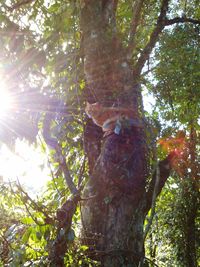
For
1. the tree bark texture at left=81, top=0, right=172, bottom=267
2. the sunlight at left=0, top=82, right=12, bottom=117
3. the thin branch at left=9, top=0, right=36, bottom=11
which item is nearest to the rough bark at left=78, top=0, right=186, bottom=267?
Result: the tree bark texture at left=81, top=0, right=172, bottom=267

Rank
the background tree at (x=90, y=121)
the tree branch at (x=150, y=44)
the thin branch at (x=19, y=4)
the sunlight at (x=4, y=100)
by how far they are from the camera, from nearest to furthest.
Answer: the background tree at (x=90, y=121), the tree branch at (x=150, y=44), the sunlight at (x=4, y=100), the thin branch at (x=19, y=4)

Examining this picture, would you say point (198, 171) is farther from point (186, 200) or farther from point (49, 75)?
point (49, 75)

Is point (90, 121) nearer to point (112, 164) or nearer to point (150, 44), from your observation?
point (112, 164)

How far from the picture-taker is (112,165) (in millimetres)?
3146

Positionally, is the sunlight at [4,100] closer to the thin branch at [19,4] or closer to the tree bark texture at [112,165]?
the tree bark texture at [112,165]

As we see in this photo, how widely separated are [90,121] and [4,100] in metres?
1.52

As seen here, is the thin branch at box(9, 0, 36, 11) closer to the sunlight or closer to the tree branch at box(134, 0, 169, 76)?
the sunlight

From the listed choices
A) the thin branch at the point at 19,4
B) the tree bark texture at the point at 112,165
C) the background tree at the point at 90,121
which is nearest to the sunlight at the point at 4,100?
the background tree at the point at 90,121

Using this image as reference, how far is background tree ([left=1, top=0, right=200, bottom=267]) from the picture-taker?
2736 millimetres

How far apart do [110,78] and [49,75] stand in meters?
1.11

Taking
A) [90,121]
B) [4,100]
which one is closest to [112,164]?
[90,121]

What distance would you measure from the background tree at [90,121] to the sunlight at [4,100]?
14cm

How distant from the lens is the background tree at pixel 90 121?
2736mm

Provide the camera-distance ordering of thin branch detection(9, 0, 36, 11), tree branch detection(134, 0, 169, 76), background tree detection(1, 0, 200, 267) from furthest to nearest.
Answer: thin branch detection(9, 0, 36, 11) < tree branch detection(134, 0, 169, 76) < background tree detection(1, 0, 200, 267)
